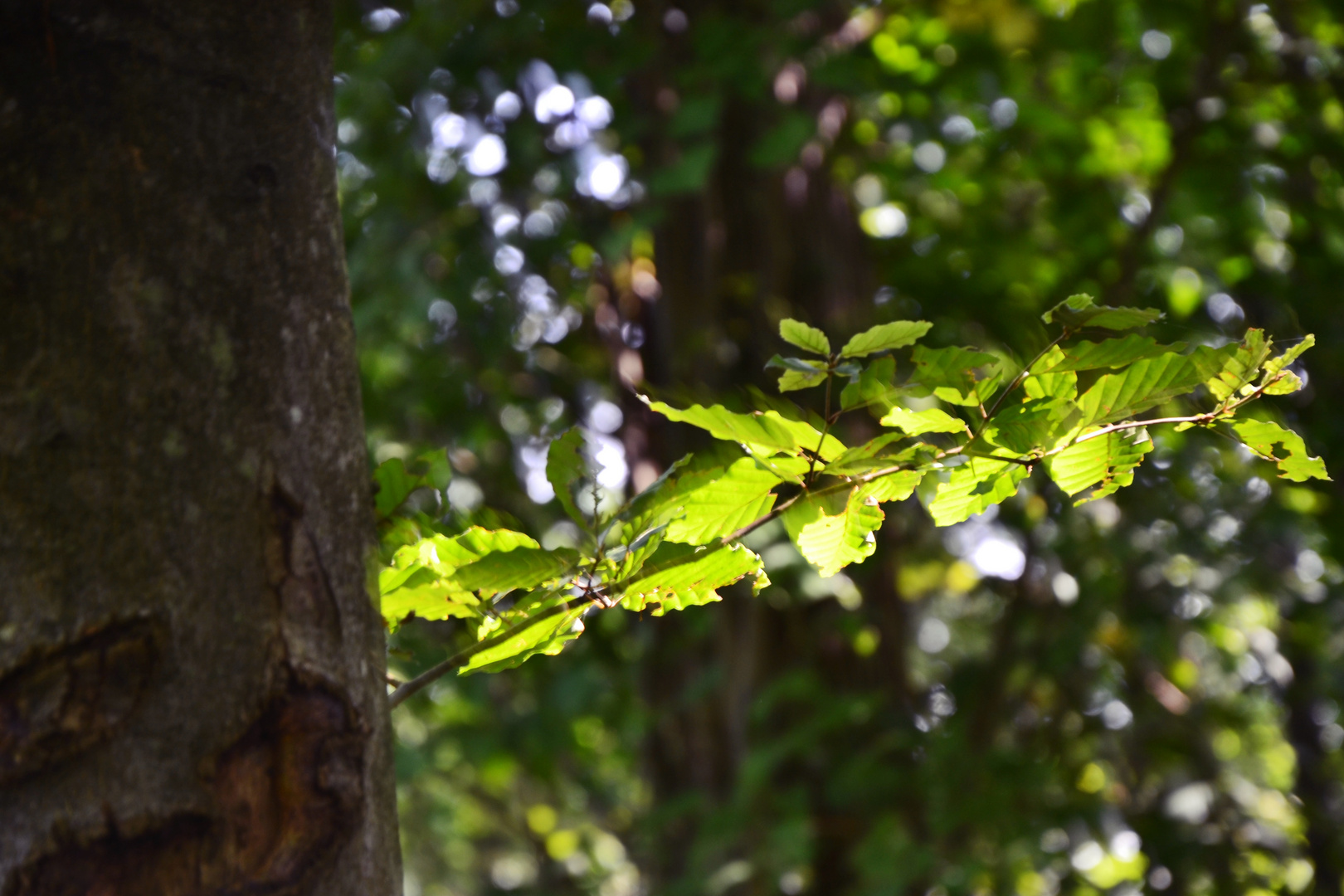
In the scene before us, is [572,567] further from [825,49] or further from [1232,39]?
[1232,39]

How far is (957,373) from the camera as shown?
2.06ft

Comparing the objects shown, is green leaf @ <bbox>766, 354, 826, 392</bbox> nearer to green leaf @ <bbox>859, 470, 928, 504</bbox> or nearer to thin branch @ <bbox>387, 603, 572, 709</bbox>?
green leaf @ <bbox>859, 470, 928, 504</bbox>

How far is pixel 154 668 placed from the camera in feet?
1.67

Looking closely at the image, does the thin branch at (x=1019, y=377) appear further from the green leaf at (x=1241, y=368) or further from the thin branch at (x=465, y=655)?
the thin branch at (x=465, y=655)

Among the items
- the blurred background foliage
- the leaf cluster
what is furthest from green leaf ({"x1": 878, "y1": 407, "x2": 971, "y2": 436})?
the blurred background foliage

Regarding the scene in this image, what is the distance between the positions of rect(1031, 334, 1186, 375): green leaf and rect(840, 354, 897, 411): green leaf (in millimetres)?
89

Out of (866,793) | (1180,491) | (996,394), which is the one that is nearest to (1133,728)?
(1180,491)

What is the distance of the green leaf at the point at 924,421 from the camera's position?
61 cm

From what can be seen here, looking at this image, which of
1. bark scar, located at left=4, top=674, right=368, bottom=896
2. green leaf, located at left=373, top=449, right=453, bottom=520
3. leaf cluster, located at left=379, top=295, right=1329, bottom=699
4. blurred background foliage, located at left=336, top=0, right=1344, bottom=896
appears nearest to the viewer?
bark scar, located at left=4, top=674, right=368, bottom=896

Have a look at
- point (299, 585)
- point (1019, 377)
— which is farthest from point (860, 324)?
point (299, 585)

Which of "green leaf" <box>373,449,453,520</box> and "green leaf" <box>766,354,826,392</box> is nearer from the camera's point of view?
"green leaf" <box>766,354,826,392</box>

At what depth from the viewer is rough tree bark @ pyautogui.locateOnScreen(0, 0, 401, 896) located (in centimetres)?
50

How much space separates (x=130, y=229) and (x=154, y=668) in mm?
243

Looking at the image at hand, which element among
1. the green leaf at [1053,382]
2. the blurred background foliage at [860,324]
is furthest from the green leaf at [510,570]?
the blurred background foliage at [860,324]
